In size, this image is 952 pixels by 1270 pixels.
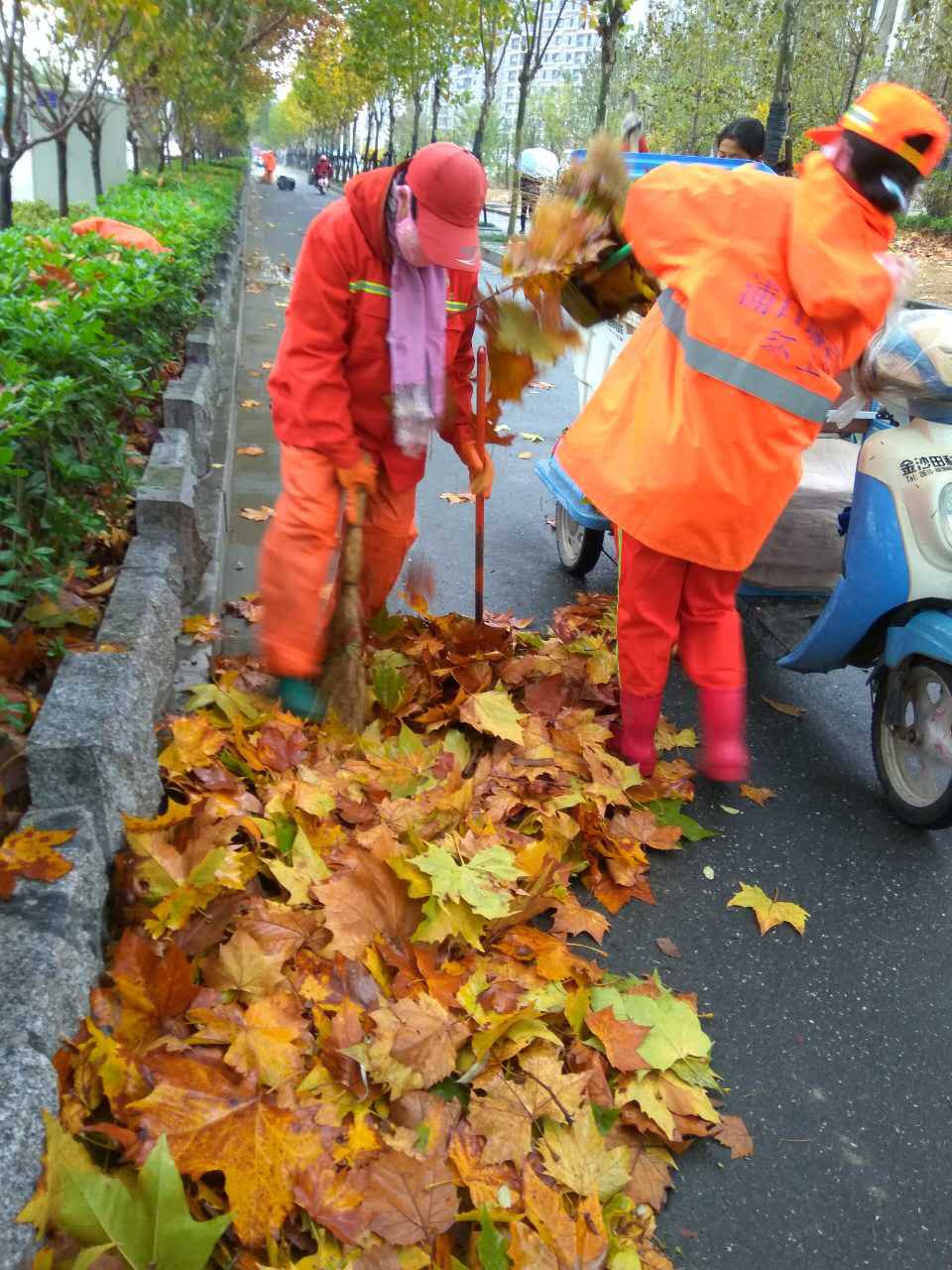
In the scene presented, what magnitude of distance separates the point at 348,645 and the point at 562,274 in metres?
1.28

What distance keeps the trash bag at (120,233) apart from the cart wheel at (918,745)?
4251 millimetres

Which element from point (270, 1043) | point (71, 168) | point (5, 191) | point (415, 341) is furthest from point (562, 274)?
point (71, 168)

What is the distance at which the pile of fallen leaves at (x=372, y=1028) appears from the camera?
1.58m

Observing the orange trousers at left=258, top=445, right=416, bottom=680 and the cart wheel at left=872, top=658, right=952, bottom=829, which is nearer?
the orange trousers at left=258, top=445, right=416, bottom=680

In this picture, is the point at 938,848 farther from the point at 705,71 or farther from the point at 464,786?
the point at 705,71

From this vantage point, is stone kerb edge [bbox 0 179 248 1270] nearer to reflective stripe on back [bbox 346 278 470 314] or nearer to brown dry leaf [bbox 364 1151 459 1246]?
brown dry leaf [bbox 364 1151 459 1246]

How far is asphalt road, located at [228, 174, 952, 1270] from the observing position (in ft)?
6.07

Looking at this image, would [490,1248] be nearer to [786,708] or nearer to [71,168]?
[786,708]

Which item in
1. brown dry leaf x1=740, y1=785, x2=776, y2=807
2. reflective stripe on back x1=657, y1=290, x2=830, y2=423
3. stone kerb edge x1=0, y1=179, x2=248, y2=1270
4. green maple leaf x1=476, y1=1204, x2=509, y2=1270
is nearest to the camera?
stone kerb edge x1=0, y1=179, x2=248, y2=1270

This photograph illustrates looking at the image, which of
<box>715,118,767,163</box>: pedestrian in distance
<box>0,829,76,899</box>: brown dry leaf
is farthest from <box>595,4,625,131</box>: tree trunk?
<box>0,829,76,899</box>: brown dry leaf

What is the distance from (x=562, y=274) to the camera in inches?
113

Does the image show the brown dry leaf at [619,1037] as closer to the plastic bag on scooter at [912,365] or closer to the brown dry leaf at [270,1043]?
the brown dry leaf at [270,1043]

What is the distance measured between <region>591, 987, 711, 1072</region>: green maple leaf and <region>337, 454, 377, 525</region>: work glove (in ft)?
4.75

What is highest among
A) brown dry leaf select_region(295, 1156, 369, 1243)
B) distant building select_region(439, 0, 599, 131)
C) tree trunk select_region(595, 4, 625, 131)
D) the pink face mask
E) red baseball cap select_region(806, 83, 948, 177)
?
distant building select_region(439, 0, 599, 131)
